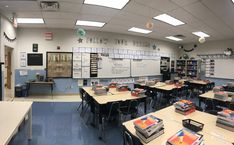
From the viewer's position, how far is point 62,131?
3.33 metres

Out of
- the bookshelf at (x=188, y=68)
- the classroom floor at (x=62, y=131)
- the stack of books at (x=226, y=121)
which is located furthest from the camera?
the bookshelf at (x=188, y=68)

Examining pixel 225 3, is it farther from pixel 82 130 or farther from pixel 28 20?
pixel 28 20

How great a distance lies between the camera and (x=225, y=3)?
359 centimetres

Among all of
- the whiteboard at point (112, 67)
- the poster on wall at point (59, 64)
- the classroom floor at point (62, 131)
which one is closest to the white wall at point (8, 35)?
the poster on wall at point (59, 64)

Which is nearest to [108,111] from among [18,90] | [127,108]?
[127,108]

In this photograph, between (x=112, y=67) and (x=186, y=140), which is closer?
(x=186, y=140)

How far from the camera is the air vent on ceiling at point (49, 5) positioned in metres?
3.80

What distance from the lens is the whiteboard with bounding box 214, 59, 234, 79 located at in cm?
823

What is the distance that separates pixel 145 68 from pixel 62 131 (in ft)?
20.6

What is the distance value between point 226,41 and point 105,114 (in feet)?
28.7

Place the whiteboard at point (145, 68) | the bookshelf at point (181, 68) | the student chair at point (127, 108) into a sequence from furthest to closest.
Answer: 1. the bookshelf at point (181, 68)
2. the whiteboard at point (145, 68)
3. the student chair at point (127, 108)

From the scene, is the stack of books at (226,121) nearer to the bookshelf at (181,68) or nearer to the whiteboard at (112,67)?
the whiteboard at (112,67)

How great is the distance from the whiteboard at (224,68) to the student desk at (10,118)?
9.64 meters

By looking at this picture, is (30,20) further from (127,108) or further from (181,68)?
(181,68)
